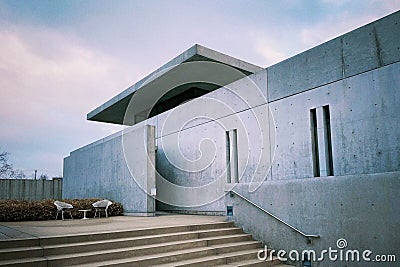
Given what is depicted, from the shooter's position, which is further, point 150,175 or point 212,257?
point 150,175

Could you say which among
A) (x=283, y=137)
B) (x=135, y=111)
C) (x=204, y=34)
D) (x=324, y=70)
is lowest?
(x=283, y=137)

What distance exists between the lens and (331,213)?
5.94 m

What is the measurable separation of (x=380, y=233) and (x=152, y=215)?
7.40 m

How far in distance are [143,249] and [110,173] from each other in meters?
8.14

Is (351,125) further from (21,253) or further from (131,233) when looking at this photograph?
(21,253)

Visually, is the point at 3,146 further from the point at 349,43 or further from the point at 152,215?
the point at 349,43

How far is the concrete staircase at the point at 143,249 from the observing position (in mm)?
5375

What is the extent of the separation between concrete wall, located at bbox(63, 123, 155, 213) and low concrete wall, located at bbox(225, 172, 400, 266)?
16.1ft

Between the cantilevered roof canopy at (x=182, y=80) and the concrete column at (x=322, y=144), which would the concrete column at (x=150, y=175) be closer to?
the cantilevered roof canopy at (x=182, y=80)

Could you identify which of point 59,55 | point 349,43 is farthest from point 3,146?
point 349,43

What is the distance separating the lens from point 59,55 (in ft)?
40.6

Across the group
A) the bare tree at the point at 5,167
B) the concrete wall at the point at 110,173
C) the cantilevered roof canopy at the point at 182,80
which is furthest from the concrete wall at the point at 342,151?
the bare tree at the point at 5,167

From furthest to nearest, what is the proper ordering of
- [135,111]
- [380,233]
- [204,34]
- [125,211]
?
[135,111]
[204,34]
[125,211]
[380,233]

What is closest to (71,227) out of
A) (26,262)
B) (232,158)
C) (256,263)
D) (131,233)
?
(131,233)
